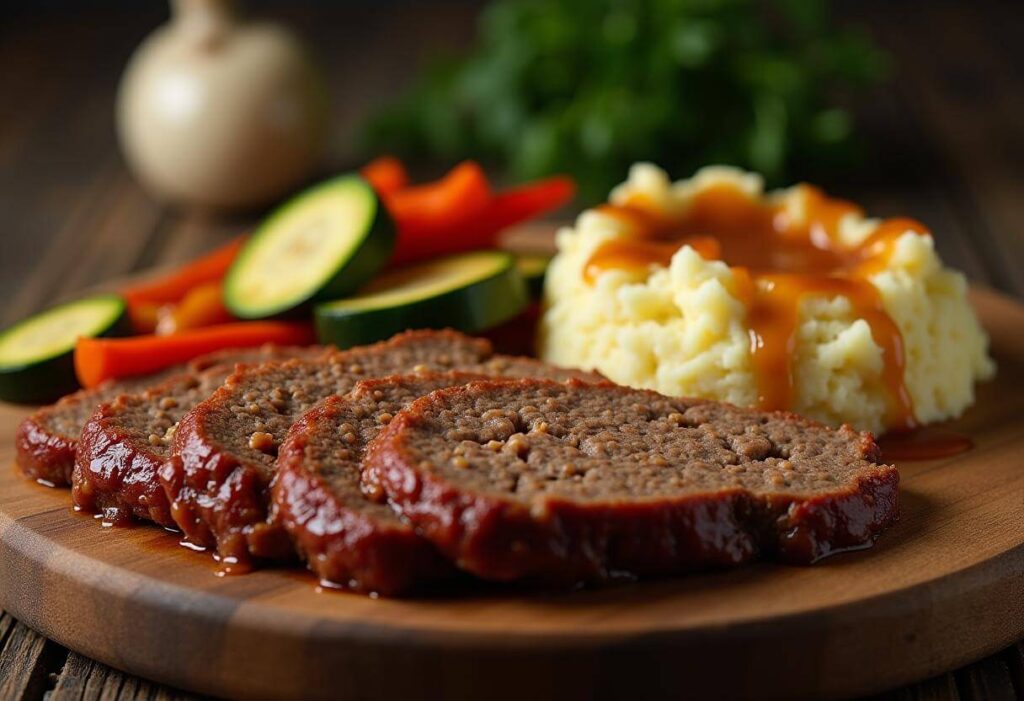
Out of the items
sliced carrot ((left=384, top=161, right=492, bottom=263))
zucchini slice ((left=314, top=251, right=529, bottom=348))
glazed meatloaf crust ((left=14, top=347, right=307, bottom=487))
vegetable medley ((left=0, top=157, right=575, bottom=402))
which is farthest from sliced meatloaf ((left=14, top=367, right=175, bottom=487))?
sliced carrot ((left=384, top=161, right=492, bottom=263))

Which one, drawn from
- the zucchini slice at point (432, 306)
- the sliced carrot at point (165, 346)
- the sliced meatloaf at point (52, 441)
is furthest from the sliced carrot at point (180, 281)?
the sliced meatloaf at point (52, 441)

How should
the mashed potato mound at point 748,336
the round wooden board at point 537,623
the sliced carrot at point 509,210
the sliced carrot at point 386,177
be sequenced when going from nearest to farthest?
the round wooden board at point 537,623, the mashed potato mound at point 748,336, the sliced carrot at point 509,210, the sliced carrot at point 386,177

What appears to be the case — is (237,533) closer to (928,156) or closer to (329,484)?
(329,484)

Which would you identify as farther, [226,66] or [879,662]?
[226,66]

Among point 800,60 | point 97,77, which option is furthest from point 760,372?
point 97,77

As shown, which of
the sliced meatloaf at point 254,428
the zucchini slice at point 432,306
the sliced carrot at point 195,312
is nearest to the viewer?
the sliced meatloaf at point 254,428

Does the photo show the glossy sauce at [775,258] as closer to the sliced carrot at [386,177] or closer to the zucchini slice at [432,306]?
the zucchini slice at [432,306]
